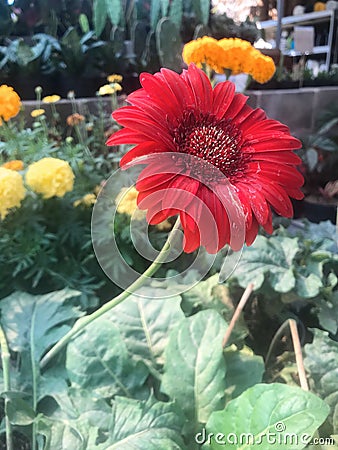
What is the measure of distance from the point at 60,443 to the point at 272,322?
1.14ft

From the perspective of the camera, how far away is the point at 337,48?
2760mm

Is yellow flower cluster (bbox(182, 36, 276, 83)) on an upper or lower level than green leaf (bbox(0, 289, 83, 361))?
upper

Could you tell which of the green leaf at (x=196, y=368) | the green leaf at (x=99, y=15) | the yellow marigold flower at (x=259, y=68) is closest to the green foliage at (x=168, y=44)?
the green leaf at (x=99, y=15)

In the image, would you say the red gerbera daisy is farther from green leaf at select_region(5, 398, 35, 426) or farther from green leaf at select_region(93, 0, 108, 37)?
green leaf at select_region(93, 0, 108, 37)

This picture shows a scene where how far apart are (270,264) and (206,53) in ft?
1.05

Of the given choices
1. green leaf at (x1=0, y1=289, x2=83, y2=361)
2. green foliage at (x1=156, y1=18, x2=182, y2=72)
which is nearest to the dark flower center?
green leaf at (x1=0, y1=289, x2=83, y2=361)

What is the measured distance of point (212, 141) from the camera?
10.0 inches

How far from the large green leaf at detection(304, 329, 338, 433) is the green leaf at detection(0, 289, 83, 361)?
263 mm

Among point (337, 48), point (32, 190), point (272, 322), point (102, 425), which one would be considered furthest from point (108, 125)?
point (337, 48)

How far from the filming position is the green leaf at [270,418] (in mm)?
336

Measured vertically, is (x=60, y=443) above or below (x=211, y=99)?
below

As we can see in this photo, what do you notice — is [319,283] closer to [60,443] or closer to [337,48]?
[60,443]

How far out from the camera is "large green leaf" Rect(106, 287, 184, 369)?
1.62 ft

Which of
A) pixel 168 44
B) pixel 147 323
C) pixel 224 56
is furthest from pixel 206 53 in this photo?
pixel 168 44
